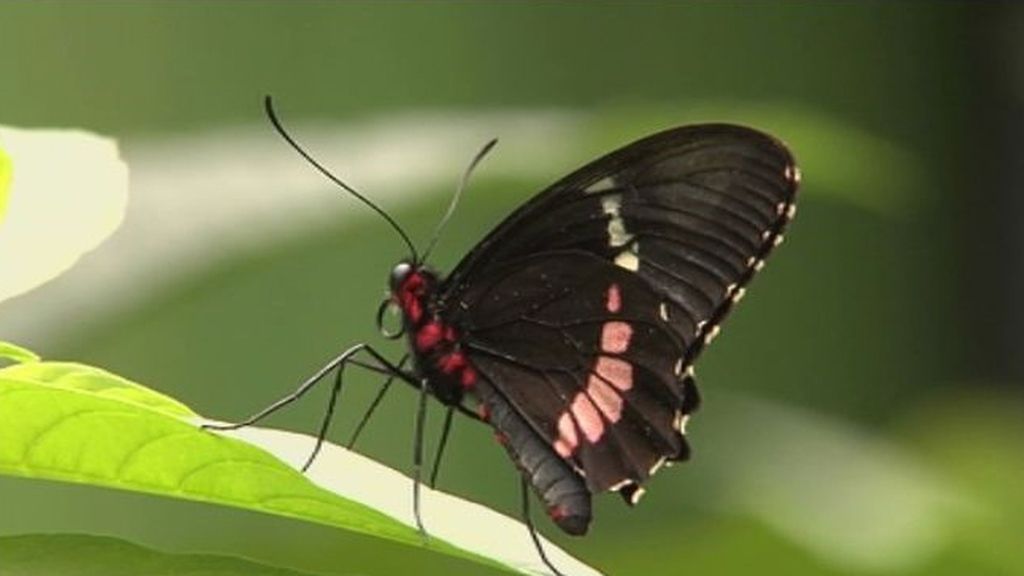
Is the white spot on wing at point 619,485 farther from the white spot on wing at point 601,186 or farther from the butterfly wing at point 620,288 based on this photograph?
the white spot on wing at point 601,186

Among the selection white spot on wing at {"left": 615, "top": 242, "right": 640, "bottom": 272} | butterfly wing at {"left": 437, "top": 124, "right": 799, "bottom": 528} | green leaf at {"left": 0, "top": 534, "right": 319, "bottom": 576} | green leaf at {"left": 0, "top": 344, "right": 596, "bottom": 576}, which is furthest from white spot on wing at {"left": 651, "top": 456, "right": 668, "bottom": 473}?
green leaf at {"left": 0, "top": 534, "right": 319, "bottom": 576}

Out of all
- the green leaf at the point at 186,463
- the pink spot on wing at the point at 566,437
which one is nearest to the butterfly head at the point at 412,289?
the pink spot on wing at the point at 566,437

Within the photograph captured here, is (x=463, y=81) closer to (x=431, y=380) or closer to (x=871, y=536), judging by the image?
(x=871, y=536)

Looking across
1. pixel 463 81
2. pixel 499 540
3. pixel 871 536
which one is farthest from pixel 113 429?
pixel 463 81

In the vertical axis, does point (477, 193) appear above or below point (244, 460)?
above

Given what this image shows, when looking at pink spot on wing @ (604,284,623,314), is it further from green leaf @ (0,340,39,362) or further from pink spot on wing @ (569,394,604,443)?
green leaf @ (0,340,39,362)

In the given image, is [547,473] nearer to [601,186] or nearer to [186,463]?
[601,186]

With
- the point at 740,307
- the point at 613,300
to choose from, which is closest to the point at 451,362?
the point at 613,300
